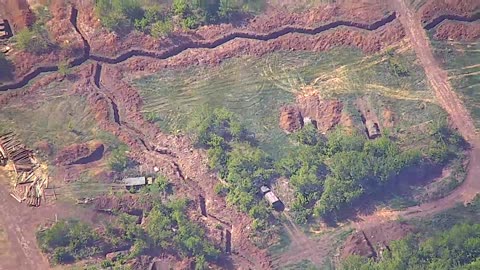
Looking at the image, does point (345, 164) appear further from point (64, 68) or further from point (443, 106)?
point (64, 68)

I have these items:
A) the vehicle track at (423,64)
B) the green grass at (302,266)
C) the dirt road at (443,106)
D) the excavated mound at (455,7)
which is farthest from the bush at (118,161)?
the excavated mound at (455,7)

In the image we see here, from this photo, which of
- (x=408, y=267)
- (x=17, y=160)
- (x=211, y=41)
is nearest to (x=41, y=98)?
(x=17, y=160)

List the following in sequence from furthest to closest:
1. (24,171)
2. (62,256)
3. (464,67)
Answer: (464,67) < (24,171) < (62,256)

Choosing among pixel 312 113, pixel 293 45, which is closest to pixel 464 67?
pixel 312 113

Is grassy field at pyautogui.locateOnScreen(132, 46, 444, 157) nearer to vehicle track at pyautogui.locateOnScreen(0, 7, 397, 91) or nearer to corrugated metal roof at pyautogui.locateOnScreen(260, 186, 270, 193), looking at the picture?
vehicle track at pyautogui.locateOnScreen(0, 7, 397, 91)

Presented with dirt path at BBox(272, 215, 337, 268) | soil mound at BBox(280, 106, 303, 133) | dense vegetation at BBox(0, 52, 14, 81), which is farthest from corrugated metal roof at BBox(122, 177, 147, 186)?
dense vegetation at BBox(0, 52, 14, 81)

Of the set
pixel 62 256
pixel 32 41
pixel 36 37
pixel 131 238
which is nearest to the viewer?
pixel 62 256

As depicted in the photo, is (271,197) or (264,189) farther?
(264,189)

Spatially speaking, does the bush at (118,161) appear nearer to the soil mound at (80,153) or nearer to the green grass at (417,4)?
the soil mound at (80,153)
